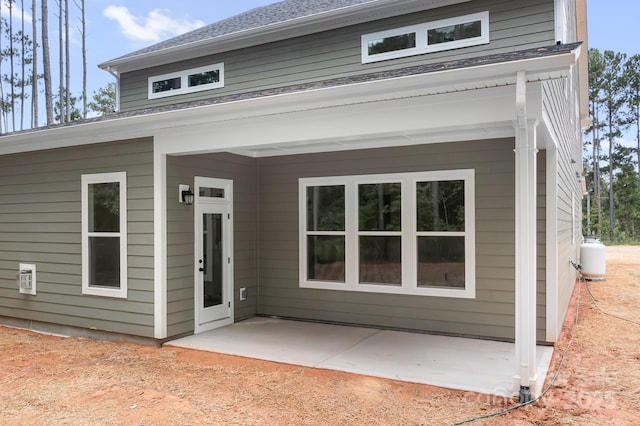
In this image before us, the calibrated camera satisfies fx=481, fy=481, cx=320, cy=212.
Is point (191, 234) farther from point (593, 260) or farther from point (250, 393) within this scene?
point (593, 260)

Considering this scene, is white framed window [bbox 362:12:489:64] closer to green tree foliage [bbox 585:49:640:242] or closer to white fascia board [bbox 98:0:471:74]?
white fascia board [bbox 98:0:471:74]

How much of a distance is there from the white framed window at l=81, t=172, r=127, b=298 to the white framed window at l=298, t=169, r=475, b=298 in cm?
254

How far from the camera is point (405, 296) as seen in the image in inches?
261

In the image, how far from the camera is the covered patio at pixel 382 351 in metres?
4.70

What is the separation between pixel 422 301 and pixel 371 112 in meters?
3.05

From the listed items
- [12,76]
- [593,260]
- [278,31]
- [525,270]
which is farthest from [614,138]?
[12,76]

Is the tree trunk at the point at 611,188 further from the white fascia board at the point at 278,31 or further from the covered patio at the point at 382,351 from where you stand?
the covered patio at the point at 382,351

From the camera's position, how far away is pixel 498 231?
20.0ft

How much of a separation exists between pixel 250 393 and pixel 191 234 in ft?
8.54

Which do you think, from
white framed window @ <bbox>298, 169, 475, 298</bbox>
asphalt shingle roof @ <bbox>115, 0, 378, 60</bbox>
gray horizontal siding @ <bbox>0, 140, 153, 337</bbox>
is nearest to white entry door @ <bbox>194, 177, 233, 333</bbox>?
gray horizontal siding @ <bbox>0, 140, 153, 337</bbox>

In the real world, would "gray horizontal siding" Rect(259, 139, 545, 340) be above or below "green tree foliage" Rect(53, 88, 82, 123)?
below

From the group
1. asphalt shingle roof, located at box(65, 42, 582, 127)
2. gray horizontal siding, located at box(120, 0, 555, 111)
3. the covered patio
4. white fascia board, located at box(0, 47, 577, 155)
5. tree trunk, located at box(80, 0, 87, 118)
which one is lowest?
the covered patio

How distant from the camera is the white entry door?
21.1 feet

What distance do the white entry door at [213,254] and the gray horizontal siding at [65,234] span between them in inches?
25.9
